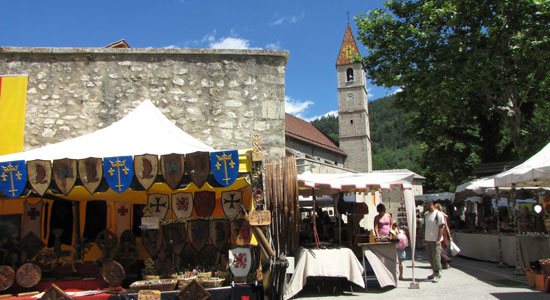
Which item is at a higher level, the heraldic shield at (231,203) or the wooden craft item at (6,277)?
the heraldic shield at (231,203)

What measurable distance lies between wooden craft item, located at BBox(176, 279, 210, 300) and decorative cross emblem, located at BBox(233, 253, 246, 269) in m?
0.60

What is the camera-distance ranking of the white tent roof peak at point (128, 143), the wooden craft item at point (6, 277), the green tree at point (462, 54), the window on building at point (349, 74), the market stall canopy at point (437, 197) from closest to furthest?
the wooden craft item at point (6, 277)
the white tent roof peak at point (128, 143)
the green tree at point (462, 54)
the market stall canopy at point (437, 197)
the window on building at point (349, 74)

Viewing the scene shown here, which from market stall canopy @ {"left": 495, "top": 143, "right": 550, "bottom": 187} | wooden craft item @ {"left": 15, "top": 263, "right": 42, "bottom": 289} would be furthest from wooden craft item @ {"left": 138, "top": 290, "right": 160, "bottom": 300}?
market stall canopy @ {"left": 495, "top": 143, "right": 550, "bottom": 187}

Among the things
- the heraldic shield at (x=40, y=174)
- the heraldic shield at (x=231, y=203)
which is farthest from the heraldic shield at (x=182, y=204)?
the heraldic shield at (x=40, y=174)

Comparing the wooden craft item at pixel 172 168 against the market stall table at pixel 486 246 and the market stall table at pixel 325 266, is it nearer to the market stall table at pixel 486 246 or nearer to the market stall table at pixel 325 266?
the market stall table at pixel 325 266

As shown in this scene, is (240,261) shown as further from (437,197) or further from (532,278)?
(437,197)

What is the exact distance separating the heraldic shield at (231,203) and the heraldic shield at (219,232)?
0.15 meters

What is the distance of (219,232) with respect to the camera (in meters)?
6.02

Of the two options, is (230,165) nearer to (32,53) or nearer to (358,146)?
(32,53)

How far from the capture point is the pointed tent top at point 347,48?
5106 cm

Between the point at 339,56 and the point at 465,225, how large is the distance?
3940 cm

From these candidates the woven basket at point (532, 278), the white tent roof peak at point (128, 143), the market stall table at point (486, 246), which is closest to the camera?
the white tent roof peak at point (128, 143)

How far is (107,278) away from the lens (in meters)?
5.50

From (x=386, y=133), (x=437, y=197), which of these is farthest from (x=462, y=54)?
(x=386, y=133)
